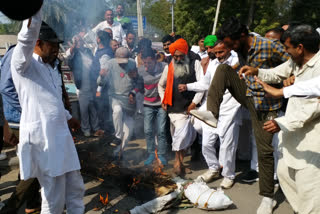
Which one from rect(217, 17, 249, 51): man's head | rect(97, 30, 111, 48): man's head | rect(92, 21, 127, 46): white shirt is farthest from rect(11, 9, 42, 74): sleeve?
rect(92, 21, 127, 46): white shirt

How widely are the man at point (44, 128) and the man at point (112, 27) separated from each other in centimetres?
539

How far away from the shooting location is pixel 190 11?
997 inches

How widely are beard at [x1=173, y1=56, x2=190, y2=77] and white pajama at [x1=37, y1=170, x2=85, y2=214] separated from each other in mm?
2532

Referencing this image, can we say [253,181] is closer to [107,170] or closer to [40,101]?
[107,170]

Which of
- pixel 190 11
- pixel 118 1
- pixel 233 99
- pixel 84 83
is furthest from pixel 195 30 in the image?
pixel 233 99

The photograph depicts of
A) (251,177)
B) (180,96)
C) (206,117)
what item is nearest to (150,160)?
(180,96)

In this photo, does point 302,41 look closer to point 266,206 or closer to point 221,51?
point 221,51

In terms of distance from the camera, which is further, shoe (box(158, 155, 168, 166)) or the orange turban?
shoe (box(158, 155, 168, 166))

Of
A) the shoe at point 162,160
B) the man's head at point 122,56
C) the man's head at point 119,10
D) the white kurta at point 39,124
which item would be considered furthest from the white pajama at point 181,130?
the man's head at point 119,10

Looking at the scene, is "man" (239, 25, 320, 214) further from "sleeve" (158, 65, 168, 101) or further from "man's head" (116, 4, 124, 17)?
"man's head" (116, 4, 124, 17)

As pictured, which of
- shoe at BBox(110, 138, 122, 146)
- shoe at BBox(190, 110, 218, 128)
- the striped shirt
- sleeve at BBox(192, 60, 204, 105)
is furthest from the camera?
shoe at BBox(110, 138, 122, 146)

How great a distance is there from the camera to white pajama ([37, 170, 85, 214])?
2898 mm

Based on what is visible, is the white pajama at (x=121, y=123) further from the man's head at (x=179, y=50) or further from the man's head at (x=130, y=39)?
the man's head at (x=130, y=39)

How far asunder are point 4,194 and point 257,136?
3819 mm
